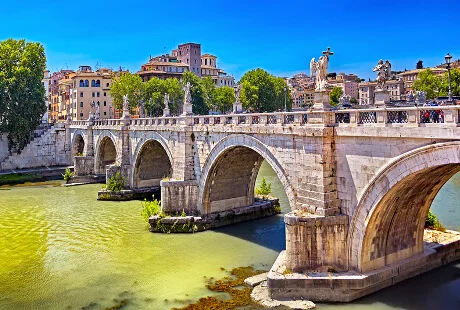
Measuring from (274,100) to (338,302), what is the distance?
4744 centimetres

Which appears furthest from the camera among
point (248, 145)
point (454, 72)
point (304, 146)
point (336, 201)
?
point (454, 72)

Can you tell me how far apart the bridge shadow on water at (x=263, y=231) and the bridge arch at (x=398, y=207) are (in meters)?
5.25

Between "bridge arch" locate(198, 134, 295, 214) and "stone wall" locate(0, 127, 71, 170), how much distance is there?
2985 centimetres

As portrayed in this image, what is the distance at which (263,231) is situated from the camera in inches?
820

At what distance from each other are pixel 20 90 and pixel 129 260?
30.8 metres

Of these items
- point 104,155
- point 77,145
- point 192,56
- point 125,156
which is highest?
point 192,56

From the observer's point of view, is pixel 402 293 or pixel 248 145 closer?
pixel 402 293

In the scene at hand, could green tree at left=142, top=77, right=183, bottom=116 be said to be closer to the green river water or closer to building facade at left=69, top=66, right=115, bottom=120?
building facade at left=69, top=66, right=115, bottom=120

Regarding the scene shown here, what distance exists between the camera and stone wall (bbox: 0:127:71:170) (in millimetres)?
44031

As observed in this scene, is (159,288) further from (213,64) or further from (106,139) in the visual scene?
(213,64)

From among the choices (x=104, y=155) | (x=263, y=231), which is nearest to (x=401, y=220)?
(x=263, y=231)

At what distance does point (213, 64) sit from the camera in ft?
322

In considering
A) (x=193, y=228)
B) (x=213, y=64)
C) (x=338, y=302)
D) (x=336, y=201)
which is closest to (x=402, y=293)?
(x=338, y=302)

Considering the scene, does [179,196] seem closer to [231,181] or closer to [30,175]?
[231,181]
